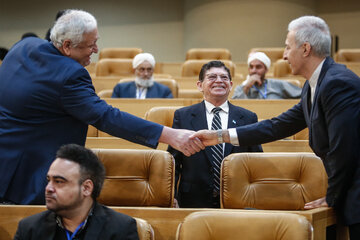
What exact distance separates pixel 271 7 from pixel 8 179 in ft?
23.6

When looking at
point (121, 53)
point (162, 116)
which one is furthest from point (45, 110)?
point (121, 53)

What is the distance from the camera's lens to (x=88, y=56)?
2594mm

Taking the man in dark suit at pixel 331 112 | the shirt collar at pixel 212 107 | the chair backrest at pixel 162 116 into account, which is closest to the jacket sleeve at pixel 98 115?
the man in dark suit at pixel 331 112

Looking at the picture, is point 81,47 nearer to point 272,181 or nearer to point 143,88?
point 272,181

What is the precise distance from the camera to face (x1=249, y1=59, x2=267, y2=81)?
516 centimetres

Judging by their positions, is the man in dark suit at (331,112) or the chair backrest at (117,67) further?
the chair backrest at (117,67)

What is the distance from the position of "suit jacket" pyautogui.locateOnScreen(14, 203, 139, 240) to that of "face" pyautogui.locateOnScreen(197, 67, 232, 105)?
155 cm

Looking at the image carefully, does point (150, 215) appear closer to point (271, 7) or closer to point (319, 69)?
point (319, 69)

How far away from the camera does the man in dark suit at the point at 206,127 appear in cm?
310

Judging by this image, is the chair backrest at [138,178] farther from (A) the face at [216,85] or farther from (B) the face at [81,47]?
(A) the face at [216,85]

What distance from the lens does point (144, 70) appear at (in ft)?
18.4

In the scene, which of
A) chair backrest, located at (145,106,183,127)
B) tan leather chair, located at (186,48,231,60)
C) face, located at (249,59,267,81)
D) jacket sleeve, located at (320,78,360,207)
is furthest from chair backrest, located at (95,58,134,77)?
jacket sleeve, located at (320,78,360,207)

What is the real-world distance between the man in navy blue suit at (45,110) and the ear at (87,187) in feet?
1.52

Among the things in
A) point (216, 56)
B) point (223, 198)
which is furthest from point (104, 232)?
point (216, 56)
